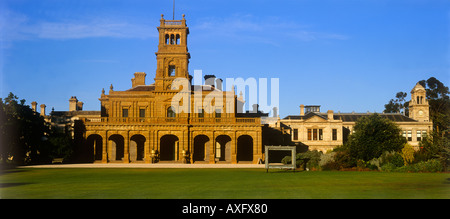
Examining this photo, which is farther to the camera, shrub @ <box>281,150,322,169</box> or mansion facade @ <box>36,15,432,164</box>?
mansion facade @ <box>36,15,432,164</box>

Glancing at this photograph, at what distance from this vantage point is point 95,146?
6438 cm

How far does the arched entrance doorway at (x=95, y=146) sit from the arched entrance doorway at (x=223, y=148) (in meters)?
15.8

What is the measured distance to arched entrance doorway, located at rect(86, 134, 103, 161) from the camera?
61394 millimetres

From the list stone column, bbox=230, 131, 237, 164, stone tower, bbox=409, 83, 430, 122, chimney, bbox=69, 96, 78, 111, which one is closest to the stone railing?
stone column, bbox=230, 131, 237, 164

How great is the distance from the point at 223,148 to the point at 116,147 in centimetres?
1472

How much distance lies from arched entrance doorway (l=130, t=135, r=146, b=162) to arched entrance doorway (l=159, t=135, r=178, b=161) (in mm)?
2847

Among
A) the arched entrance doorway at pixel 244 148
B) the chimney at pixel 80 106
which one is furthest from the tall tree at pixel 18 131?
the chimney at pixel 80 106

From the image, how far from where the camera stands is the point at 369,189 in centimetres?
2067

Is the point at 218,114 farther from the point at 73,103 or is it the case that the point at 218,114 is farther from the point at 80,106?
the point at 80,106

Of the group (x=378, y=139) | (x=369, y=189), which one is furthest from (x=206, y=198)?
(x=378, y=139)

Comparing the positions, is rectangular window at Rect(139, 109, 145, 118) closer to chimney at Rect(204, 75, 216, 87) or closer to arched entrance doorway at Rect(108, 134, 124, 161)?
arched entrance doorway at Rect(108, 134, 124, 161)

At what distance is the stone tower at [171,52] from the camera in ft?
216
